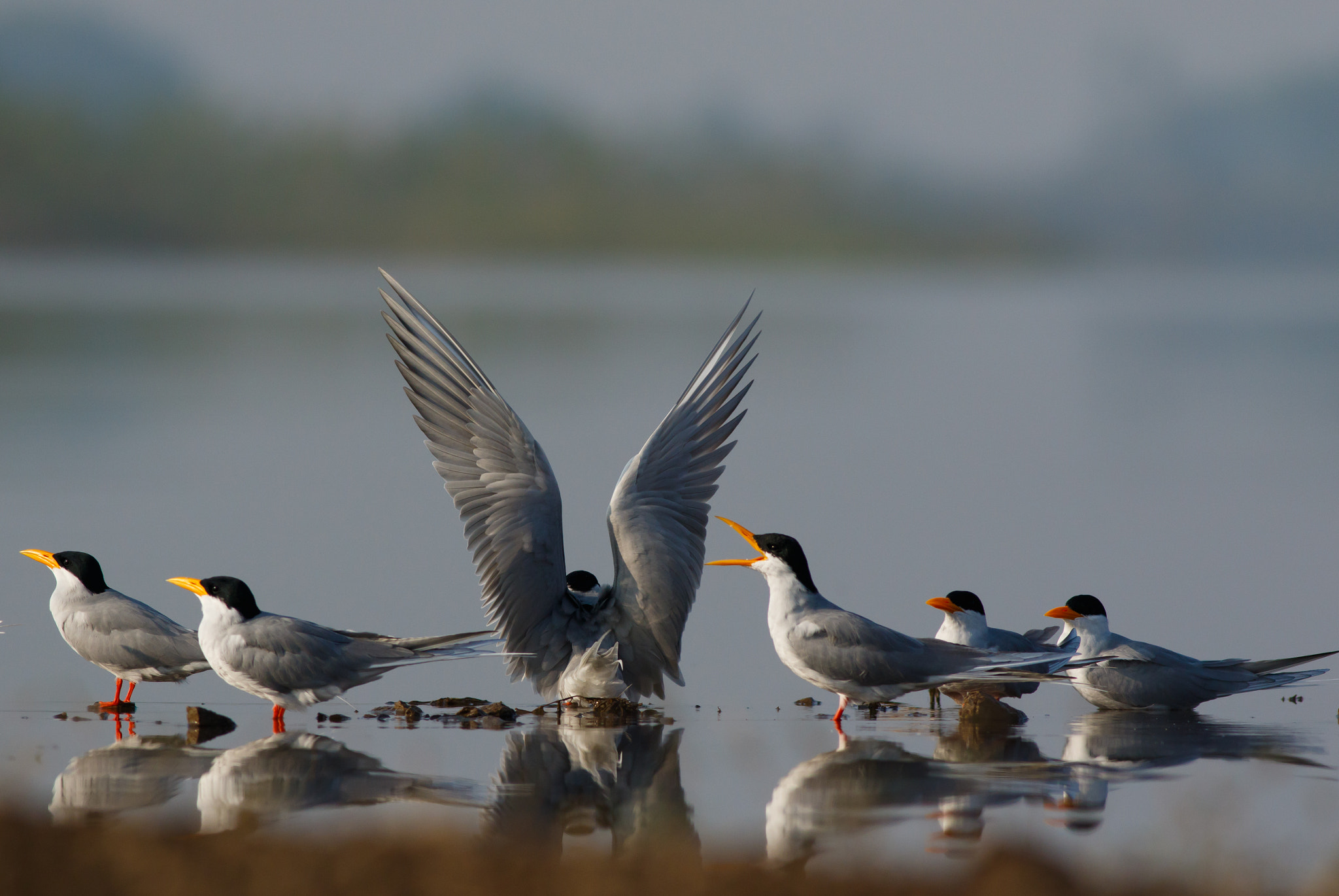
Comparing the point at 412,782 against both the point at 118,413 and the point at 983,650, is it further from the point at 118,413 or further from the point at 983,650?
the point at 118,413

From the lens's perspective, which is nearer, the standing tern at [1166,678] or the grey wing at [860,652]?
the grey wing at [860,652]

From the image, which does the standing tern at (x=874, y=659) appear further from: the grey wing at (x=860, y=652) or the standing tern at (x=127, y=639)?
the standing tern at (x=127, y=639)

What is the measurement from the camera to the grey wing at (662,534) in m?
8.18

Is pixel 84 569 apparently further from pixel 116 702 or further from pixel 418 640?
pixel 418 640

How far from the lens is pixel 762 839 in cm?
552

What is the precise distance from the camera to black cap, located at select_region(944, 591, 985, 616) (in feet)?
28.5

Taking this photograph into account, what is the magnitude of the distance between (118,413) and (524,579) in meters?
16.7

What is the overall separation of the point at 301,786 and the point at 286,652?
4.18 ft

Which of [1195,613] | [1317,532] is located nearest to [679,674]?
[1195,613]

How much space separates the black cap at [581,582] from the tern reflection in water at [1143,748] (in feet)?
9.66

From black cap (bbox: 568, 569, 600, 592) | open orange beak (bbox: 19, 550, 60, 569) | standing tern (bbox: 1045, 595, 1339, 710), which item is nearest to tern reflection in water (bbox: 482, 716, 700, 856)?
black cap (bbox: 568, 569, 600, 592)

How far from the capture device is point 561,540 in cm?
846

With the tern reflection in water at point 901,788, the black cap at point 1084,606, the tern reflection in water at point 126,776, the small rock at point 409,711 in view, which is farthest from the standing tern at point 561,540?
the black cap at point 1084,606

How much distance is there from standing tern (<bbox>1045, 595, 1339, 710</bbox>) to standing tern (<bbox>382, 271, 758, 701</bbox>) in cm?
222
